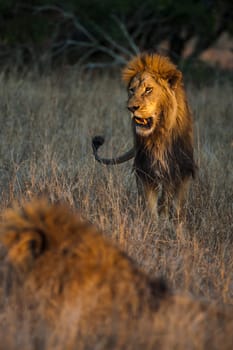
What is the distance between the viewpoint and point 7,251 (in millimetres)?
2904

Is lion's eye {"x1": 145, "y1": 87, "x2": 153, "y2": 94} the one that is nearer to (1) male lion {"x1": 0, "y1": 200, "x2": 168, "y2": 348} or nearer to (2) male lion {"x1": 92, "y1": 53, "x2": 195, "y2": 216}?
(2) male lion {"x1": 92, "y1": 53, "x2": 195, "y2": 216}

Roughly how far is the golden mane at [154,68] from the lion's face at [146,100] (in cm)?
5

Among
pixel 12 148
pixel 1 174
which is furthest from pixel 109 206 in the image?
pixel 12 148

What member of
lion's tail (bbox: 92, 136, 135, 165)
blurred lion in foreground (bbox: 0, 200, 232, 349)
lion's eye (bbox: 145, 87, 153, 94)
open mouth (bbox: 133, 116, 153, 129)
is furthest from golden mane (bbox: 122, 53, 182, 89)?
blurred lion in foreground (bbox: 0, 200, 232, 349)

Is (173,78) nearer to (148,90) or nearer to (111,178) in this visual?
(148,90)

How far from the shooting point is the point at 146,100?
5.91m

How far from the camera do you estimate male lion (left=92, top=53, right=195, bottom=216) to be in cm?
597

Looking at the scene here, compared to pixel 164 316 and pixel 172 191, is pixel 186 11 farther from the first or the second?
pixel 164 316

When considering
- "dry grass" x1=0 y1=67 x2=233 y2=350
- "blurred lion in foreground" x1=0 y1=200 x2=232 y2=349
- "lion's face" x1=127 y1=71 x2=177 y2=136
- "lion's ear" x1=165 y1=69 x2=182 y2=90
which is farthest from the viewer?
"lion's ear" x1=165 y1=69 x2=182 y2=90

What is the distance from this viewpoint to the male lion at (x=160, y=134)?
597 cm

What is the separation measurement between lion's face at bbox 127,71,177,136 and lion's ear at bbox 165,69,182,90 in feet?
0.14

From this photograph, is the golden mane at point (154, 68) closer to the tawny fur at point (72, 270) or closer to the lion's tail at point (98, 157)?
the lion's tail at point (98, 157)

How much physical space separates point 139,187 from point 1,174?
133cm

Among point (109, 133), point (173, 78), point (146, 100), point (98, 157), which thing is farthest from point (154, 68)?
point (109, 133)
